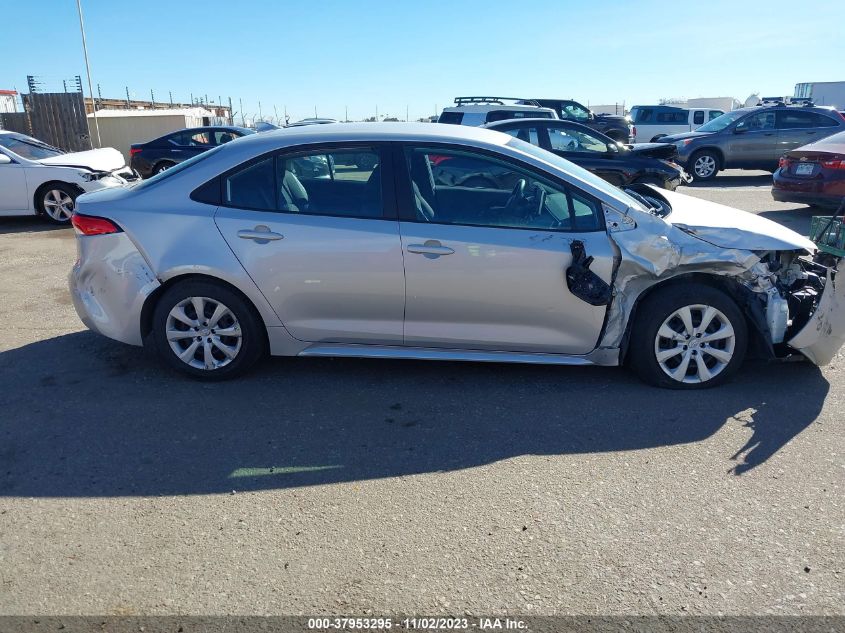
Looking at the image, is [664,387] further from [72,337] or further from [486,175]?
[72,337]

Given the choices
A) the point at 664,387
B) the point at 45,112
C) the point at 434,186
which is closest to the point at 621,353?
the point at 664,387

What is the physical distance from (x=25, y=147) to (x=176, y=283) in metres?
8.44

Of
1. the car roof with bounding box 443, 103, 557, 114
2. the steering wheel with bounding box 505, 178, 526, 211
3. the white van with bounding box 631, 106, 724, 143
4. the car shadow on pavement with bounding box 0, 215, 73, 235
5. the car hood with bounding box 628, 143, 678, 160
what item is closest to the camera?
the steering wheel with bounding box 505, 178, 526, 211

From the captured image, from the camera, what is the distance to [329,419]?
405 cm

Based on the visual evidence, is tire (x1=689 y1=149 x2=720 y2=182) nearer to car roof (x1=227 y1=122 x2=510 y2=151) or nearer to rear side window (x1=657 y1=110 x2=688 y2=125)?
rear side window (x1=657 y1=110 x2=688 y2=125)

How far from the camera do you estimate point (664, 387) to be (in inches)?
173

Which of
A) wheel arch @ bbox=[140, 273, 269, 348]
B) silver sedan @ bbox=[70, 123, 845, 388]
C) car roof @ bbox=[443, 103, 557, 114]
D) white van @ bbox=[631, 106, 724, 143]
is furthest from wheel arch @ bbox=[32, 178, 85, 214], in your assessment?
white van @ bbox=[631, 106, 724, 143]

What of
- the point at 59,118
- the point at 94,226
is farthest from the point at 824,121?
the point at 59,118

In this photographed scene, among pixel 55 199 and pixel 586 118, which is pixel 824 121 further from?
pixel 55 199

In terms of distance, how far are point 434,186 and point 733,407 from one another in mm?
2290

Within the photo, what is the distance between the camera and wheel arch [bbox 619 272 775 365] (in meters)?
4.34

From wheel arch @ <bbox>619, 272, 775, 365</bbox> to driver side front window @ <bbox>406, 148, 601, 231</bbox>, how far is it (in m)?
0.56

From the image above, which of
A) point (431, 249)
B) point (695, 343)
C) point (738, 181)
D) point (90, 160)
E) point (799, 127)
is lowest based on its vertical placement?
point (738, 181)

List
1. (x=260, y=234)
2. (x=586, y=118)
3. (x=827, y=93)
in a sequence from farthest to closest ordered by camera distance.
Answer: (x=827, y=93) < (x=586, y=118) < (x=260, y=234)
